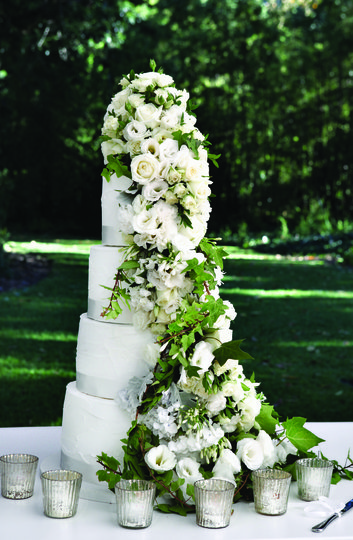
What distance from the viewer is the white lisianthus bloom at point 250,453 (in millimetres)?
1826

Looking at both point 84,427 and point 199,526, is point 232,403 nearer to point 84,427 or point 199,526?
point 199,526

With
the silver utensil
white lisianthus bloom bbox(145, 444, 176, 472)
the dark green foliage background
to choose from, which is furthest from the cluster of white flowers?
the dark green foliage background

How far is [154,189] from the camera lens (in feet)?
6.09

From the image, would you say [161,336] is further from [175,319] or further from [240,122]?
[240,122]

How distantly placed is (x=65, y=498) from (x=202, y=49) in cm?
1387

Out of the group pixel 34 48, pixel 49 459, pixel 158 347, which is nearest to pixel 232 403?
pixel 158 347

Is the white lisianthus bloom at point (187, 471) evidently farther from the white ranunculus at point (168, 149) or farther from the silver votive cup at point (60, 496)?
the white ranunculus at point (168, 149)

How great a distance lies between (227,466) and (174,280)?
1.69 ft

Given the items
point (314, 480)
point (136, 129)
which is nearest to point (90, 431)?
point (314, 480)

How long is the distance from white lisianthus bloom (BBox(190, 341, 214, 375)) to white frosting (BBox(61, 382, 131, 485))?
0.31 m

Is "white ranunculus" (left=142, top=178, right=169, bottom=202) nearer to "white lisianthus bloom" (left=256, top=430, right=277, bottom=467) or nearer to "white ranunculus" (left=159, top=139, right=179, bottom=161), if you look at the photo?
"white ranunculus" (left=159, top=139, right=179, bottom=161)

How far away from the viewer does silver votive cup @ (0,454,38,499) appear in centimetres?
185

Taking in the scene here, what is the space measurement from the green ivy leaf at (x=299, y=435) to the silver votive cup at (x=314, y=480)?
2.8 inches

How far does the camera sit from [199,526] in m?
1.70
